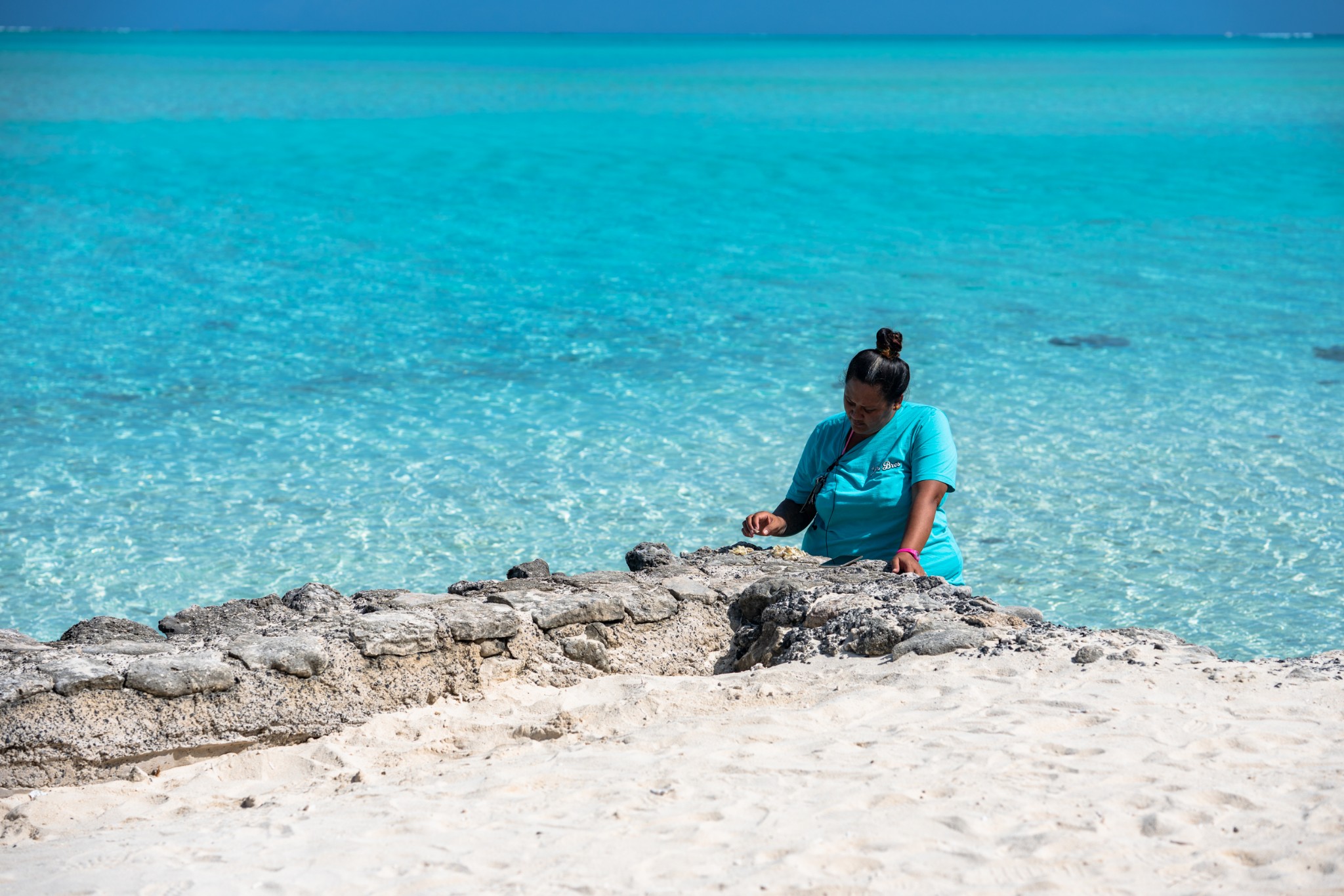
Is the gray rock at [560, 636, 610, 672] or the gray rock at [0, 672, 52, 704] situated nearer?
the gray rock at [0, 672, 52, 704]

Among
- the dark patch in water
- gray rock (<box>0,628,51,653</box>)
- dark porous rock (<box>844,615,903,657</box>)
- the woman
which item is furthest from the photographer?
the dark patch in water

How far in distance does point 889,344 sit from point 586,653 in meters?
1.86

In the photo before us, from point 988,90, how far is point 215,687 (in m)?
55.8

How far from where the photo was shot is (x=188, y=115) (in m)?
38.2

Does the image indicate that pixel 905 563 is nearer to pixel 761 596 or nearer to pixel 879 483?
pixel 879 483

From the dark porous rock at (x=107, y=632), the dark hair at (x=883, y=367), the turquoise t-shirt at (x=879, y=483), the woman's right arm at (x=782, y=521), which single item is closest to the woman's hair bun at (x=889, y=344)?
the dark hair at (x=883, y=367)

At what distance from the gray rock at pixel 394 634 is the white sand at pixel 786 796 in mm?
280

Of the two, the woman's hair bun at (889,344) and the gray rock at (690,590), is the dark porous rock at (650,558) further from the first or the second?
the woman's hair bun at (889,344)

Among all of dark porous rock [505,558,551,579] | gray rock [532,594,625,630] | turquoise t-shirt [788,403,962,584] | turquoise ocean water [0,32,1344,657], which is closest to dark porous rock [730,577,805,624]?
turquoise t-shirt [788,403,962,584]

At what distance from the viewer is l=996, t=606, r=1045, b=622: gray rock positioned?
5.43 metres

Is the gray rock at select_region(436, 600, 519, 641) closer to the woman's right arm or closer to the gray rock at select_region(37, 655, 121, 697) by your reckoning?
the woman's right arm

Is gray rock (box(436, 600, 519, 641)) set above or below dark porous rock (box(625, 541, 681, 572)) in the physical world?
above

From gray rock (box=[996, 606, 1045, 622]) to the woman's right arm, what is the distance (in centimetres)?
99

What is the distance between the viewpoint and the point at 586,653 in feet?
17.6
